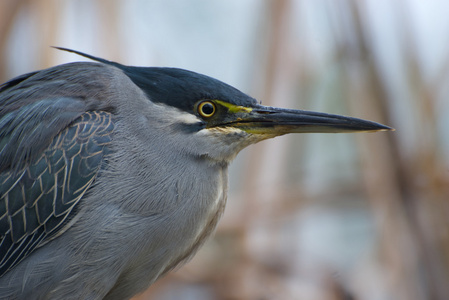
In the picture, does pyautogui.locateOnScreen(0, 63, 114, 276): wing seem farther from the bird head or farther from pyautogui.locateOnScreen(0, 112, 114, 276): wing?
the bird head

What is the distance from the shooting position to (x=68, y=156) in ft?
7.55

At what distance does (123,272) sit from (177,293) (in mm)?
1851

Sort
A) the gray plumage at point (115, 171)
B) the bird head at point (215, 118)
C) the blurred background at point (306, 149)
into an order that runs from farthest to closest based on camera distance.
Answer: the blurred background at point (306, 149) → the bird head at point (215, 118) → the gray plumage at point (115, 171)

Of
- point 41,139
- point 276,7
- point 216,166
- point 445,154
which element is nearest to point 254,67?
point 276,7

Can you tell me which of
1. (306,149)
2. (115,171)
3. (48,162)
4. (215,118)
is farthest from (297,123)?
(306,149)

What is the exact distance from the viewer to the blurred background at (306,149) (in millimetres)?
3656

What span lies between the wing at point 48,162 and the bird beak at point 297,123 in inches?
22.6

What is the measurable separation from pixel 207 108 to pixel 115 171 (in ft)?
1.41

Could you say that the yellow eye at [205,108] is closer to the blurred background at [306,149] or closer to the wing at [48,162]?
the wing at [48,162]

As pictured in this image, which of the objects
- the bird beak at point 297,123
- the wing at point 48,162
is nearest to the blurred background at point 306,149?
the bird beak at point 297,123

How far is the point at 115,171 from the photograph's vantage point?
7.55 feet

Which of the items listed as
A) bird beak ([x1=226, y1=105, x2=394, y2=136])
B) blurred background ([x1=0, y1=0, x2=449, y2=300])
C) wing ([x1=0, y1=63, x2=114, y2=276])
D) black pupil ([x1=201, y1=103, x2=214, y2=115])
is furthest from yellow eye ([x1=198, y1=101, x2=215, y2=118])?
blurred background ([x1=0, y1=0, x2=449, y2=300])

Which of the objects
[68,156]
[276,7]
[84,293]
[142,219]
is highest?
[276,7]

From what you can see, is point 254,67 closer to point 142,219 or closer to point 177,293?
point 177,293
